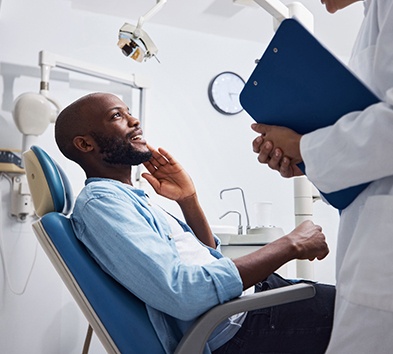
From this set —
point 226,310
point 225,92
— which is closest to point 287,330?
point 226,310

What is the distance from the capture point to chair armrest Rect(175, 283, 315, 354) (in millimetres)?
1053

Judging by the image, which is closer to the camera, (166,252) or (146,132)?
(166,252)

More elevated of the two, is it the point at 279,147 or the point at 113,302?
the point at 279,147

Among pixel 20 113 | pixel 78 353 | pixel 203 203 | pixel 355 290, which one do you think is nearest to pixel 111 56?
pixel 20 113

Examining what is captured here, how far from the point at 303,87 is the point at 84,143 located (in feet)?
2.65

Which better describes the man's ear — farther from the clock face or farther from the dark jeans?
the clock face

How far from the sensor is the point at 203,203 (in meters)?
3.35

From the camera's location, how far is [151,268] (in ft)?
3.59

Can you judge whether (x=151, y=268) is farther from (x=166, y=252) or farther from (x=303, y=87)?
(x=303, y=87)

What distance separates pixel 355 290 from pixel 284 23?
1.62ft

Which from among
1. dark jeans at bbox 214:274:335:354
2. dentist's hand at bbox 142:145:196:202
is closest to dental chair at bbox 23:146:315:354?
dark jeans at bbox 214:274:335:354

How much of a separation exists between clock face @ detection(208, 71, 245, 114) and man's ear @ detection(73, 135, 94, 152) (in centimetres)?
208

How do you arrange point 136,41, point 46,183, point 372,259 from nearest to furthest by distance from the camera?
point 372,259 < point 46,183 < point 136,41

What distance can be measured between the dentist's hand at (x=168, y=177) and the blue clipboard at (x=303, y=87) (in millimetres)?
682
